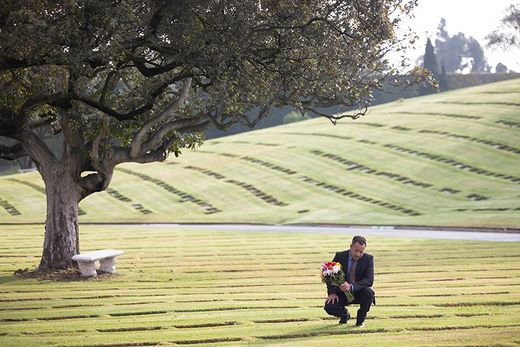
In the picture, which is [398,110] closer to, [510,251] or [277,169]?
[277,169]

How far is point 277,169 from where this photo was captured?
81250mm

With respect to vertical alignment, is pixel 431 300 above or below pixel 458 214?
above

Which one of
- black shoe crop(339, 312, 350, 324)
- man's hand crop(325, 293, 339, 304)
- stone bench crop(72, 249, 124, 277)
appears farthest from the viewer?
stone bench crop(72, 249, 124, 277)

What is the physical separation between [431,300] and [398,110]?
98.5 meters

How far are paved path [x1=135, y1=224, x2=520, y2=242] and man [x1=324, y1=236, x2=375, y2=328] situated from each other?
25.0 m

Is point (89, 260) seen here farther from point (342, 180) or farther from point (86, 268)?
point (342, 180)

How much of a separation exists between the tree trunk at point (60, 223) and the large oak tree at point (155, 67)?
3 centimetres

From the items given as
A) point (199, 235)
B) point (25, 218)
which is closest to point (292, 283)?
point (199, 235)

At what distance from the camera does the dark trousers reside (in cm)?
1698

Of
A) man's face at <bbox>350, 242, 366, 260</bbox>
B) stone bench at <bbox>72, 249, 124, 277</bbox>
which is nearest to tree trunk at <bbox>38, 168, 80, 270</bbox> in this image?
stone bench at <bbox>72, 249, 124, 277</bbox>

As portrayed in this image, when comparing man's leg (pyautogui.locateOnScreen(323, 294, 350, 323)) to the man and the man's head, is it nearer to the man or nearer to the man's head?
the man

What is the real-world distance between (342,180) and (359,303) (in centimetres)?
5736

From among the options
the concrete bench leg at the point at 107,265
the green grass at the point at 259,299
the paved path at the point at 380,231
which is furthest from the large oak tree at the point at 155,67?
the paved path at the point at 380,231

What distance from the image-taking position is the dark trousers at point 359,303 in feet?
55.7
